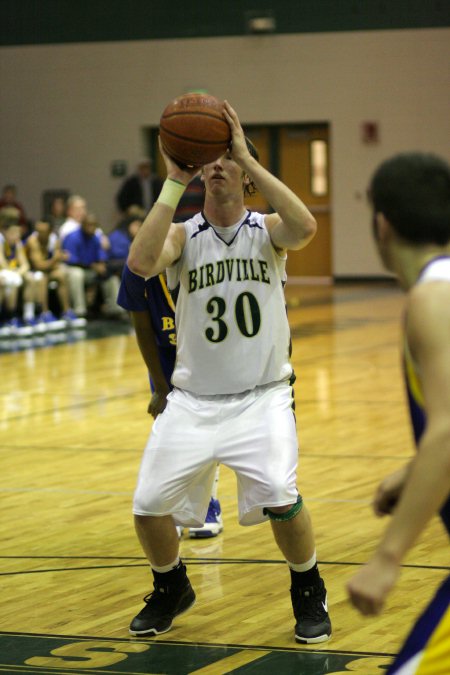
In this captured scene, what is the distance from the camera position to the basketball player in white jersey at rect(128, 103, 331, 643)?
374 cm

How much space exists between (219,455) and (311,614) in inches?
24.7

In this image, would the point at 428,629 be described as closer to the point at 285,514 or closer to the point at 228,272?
the point at 285,514

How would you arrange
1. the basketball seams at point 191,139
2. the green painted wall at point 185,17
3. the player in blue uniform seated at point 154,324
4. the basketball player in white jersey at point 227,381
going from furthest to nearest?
the green painted wall at point 185,17, the player in blue uniform seated at point 154,324, the basketball player in white jersey at point 227,381, the basketball seams at point 191,139

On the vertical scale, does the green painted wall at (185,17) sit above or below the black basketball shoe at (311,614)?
above

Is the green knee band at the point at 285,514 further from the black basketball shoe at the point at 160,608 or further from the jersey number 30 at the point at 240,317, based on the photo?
the jersey number 30 at the point at 240,317

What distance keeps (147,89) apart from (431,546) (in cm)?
1635

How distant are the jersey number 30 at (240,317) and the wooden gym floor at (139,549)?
999mm

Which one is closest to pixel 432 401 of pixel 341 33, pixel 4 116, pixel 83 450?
pixel 83 450

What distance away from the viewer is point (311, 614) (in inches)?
154

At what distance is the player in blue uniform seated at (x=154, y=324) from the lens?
15.9 ft

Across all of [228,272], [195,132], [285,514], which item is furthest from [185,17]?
[285,514]

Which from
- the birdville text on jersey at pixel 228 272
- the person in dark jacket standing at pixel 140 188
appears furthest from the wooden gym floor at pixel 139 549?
the person in dark jacket standing at pixel 140 188

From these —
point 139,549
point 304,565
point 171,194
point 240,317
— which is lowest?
point 139,549

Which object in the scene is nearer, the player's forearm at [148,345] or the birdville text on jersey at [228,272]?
the birdville text on jersey at [228,272]
